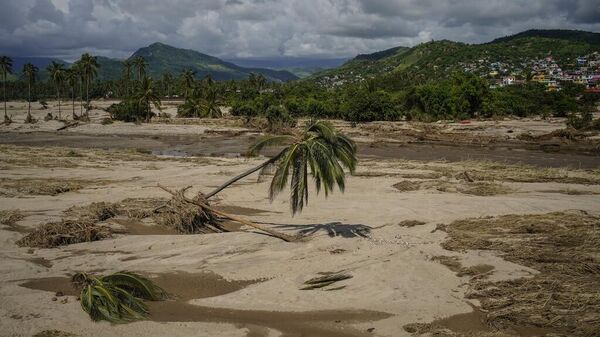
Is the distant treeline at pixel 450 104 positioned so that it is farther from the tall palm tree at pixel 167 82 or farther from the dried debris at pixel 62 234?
the tall palm tree at pixel 167 82

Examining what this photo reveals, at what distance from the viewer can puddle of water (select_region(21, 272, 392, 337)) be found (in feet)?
36.0

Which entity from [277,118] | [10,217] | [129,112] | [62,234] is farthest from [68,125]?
[62,234]

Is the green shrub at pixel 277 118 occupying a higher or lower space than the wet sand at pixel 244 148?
higher

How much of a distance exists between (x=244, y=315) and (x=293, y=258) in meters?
3.83

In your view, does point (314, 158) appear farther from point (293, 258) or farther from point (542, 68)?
point (542, 68)

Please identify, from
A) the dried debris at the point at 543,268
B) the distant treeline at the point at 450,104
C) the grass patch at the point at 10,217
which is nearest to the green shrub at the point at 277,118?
the distant treeline at the point at 450,104

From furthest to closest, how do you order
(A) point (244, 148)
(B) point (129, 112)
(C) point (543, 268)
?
(B) point (129, 112), (A) point (244, 148), (C) point (543, 268)

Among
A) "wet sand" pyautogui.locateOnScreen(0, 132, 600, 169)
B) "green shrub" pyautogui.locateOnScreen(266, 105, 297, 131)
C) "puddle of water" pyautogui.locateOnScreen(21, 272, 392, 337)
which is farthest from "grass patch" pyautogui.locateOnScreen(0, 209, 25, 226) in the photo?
"green shrub" pyautogui.locateOnScreen(266, 105, 297, 131)

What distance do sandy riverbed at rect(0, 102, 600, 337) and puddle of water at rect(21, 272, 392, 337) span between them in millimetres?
46

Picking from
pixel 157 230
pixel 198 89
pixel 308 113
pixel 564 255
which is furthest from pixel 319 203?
pixel 198 89

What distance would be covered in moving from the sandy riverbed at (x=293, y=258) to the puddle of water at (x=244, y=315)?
0.05 m

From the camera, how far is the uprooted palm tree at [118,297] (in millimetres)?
11328

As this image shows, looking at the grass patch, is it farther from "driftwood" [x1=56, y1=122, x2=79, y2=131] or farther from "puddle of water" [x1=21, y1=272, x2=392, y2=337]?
"driftwood" [x1=56, y1=122, x2=79, y2=131]

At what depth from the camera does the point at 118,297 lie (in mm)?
12016
